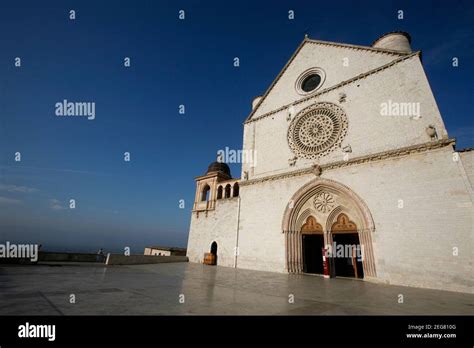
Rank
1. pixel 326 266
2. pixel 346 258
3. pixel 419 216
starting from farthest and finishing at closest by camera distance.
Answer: pixel 346 258 < pixel 326 266 < pixel 419 216

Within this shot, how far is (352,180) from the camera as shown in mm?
12180

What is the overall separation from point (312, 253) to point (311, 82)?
486 inches

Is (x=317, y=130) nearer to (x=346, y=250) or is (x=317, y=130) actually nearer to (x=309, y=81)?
(x=309, y=81)

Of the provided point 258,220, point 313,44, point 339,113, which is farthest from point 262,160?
point 313,44

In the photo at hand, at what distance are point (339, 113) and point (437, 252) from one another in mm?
8724

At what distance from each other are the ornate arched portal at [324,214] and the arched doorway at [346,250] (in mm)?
82

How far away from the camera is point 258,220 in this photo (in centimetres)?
1585

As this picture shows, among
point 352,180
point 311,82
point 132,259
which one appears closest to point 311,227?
point 352,180

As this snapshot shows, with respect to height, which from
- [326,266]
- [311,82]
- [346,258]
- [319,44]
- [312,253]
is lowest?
[346,258]

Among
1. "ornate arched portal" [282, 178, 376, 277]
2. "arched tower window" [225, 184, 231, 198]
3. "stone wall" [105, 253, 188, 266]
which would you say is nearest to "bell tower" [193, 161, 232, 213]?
"arched tower window" [225, 184, 231, 198]

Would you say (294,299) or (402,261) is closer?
(294,299)

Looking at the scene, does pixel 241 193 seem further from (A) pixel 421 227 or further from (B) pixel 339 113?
(A) pixel 421 227

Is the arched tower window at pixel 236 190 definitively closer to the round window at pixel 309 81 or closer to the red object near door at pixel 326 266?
the round window at pixel 309 81
